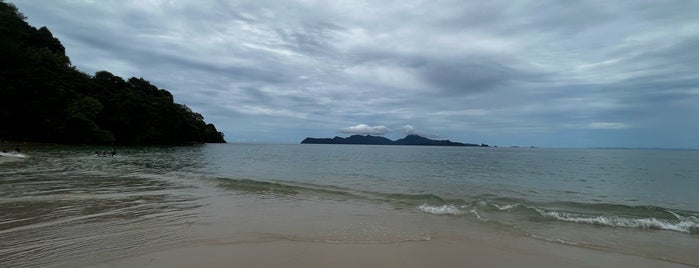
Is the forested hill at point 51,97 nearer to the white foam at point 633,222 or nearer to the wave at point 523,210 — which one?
the wave at point 523,210

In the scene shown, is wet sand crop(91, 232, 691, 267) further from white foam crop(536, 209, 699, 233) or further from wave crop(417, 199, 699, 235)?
white foam crop(536, 209, 699, 233)

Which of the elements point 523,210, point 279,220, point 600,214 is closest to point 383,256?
point 279,220

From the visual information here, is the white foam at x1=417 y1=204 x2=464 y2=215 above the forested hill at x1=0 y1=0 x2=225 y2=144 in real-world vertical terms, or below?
below

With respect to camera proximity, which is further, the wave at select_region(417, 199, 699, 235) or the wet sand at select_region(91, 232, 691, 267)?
the wave at select_region(417, 199, 699, 235)

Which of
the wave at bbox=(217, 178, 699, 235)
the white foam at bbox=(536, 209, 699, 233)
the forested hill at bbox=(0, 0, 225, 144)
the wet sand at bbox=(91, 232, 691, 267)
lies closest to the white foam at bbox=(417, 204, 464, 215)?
the wave at bbox=(217, 178, 699, 235)

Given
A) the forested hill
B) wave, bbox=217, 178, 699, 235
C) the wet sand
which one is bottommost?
wave, bbox=217, 178, 699, 235

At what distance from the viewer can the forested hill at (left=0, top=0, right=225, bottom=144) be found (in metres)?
56.2

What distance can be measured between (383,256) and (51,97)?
75.7m

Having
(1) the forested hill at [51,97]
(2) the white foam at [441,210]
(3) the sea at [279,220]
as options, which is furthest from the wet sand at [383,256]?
(1) the forested hill at [51,97]

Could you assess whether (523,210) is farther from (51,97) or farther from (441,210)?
(51,97)

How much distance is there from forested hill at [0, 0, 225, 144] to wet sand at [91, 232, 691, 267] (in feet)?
225

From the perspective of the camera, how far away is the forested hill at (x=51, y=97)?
56188 mm

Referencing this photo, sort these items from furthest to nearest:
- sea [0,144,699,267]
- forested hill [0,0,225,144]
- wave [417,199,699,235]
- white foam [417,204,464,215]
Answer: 1. forested hill [0,0,225,144]
2. white foam [417,204,464,215]
3. wave [417,199,699,235]
4. sea [0,144,699,267]

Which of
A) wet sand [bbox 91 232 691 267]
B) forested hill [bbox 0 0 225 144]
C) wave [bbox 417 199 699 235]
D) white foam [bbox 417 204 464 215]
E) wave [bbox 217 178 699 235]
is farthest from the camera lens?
forested hill [bbox 0 0 225 144]
